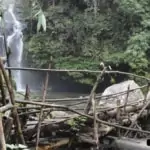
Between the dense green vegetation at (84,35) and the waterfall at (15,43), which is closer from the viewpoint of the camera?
the dense green vegetation at (84,35)

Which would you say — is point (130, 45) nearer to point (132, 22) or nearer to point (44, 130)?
point (132, 22)

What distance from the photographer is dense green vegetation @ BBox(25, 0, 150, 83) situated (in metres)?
13.8

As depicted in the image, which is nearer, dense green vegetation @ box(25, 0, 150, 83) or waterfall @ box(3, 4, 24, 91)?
dense green vegetation @ box(25, 0, 150, 83)

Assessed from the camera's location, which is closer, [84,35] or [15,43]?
[84,35]

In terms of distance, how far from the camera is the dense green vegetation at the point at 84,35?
13844mm

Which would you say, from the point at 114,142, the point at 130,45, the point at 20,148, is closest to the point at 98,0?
the point at 130,45

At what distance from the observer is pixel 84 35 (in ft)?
47.4

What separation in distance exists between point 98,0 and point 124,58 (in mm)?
2668

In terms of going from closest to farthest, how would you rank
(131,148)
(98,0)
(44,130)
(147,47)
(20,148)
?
(20,148) < (44,130) < (131,148) < (147,47) < (98,0)

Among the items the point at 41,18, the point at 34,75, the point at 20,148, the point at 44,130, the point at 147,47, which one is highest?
the point at 41,18

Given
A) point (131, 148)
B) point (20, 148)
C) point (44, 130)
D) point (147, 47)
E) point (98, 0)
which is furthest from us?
point (98, 0)

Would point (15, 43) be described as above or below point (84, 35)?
below

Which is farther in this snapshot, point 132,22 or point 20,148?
point 132,22

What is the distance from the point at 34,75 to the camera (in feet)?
50.6
